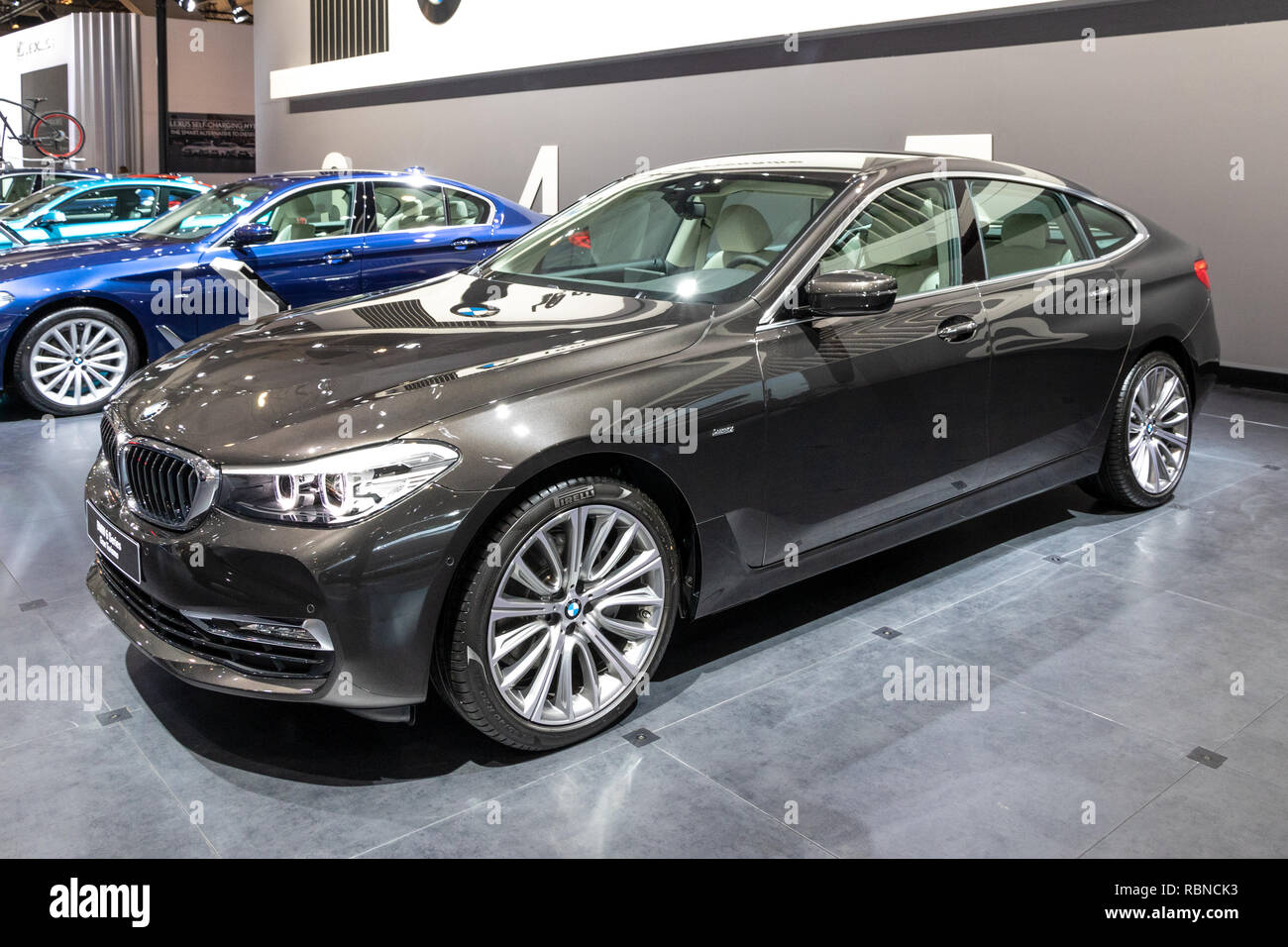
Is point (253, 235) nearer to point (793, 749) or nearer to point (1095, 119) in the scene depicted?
point (793, 749)

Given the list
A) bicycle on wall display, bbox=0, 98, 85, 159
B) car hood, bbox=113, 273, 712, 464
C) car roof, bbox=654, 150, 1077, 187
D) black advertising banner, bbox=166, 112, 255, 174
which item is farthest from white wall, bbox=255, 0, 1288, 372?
black advertising banner, bbox=166, 112, 255, 174

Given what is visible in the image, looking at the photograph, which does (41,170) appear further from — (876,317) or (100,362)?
(876,317)

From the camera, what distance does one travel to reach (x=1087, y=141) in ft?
23.4

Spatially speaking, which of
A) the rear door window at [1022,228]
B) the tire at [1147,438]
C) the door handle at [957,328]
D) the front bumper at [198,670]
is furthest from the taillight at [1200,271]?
the front bumper at [198,670]

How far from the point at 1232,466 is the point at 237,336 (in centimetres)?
426

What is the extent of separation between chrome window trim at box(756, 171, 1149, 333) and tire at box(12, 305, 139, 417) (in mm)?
Answer: 4306

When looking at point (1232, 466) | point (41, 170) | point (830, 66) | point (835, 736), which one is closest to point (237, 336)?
point (835, 736)

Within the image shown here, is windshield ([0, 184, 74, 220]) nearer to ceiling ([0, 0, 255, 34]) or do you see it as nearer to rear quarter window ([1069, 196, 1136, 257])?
rear quarter window ([1069, 196, 1136, 257])

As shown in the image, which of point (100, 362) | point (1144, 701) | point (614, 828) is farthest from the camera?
point (100, 362)

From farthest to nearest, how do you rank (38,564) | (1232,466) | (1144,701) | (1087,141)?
(1087,141) < (1232,466) < (38,564) < (1144,701)

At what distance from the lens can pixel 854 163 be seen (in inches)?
131

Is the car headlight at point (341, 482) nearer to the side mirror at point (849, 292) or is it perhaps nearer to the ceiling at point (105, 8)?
the side mirror at point (849, 292)

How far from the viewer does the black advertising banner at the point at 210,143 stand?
21.3 metres

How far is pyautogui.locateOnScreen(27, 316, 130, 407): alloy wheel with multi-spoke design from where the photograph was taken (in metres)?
5.77
